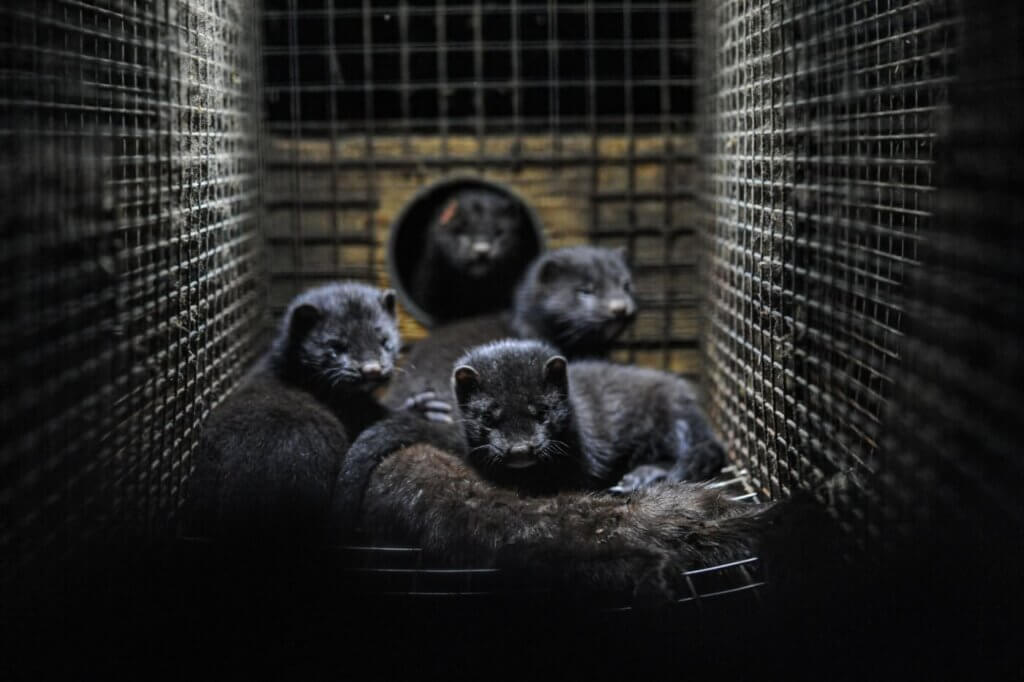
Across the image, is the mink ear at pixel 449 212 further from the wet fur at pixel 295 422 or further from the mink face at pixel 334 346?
the mink face at pixel 334 346

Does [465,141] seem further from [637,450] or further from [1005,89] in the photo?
[1005,89]

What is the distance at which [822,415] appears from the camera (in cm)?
240

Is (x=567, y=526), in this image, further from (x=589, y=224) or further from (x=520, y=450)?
(x=589, y=224)

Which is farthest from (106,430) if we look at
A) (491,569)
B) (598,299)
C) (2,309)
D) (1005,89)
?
(598,299)

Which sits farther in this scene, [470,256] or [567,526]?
[470,256]

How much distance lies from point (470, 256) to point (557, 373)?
168 centimetres

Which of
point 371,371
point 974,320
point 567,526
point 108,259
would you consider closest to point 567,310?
point 371,371

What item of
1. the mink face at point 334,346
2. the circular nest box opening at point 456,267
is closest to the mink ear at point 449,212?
the circular nest box opening at point 456,267

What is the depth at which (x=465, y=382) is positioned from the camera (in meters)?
2.91

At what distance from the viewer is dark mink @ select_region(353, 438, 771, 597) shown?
213 cm

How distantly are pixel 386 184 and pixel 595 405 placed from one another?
1.78 m

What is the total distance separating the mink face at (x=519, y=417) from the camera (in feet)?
8.91

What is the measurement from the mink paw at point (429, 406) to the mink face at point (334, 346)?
0.60 ft

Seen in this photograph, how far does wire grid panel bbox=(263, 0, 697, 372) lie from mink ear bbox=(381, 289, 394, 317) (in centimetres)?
98
